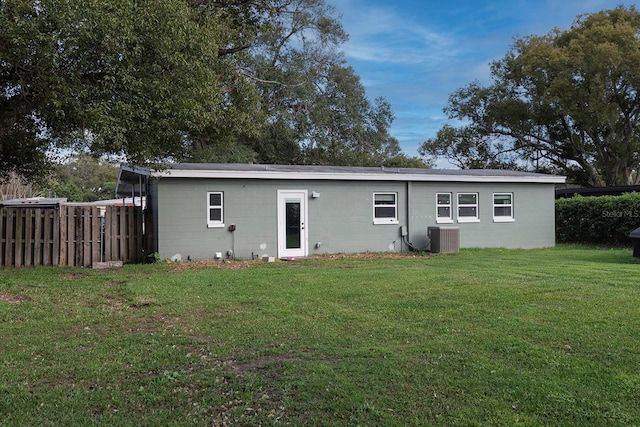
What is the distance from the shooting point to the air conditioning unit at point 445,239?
52.1ft

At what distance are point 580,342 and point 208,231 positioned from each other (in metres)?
10.8

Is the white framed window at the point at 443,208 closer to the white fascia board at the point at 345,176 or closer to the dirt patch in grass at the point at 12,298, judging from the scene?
the white fascia board at the point at 345,176

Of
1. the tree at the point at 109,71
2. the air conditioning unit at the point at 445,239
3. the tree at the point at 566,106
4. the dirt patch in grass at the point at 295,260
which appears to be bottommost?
the dirt patch in grass at the point at 295,260

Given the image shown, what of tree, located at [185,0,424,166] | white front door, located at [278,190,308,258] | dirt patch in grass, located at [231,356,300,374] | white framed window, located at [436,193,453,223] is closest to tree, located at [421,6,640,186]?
tree, located at [185,0,424,166]

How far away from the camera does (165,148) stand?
37.1 ft

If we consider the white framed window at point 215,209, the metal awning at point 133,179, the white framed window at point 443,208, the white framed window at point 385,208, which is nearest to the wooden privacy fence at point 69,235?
the metal awning at point 133,179

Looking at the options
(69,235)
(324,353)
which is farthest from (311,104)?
(324,353)

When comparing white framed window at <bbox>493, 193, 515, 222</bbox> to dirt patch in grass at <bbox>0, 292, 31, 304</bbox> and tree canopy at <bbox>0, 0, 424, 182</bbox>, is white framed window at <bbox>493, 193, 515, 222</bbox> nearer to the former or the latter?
tree canopy at <bbox>0, 0, 424, 182</bbox>

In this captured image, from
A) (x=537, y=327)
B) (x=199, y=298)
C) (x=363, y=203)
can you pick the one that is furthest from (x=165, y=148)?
(x=537, y=327)

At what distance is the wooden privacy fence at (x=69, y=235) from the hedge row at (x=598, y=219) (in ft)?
52.6

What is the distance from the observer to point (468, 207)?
1742 cm

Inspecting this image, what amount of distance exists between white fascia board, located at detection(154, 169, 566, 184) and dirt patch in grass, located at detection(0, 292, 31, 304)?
5415mm

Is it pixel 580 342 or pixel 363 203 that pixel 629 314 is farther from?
pixel 363 203

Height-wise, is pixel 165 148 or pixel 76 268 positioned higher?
pixel 165 148
